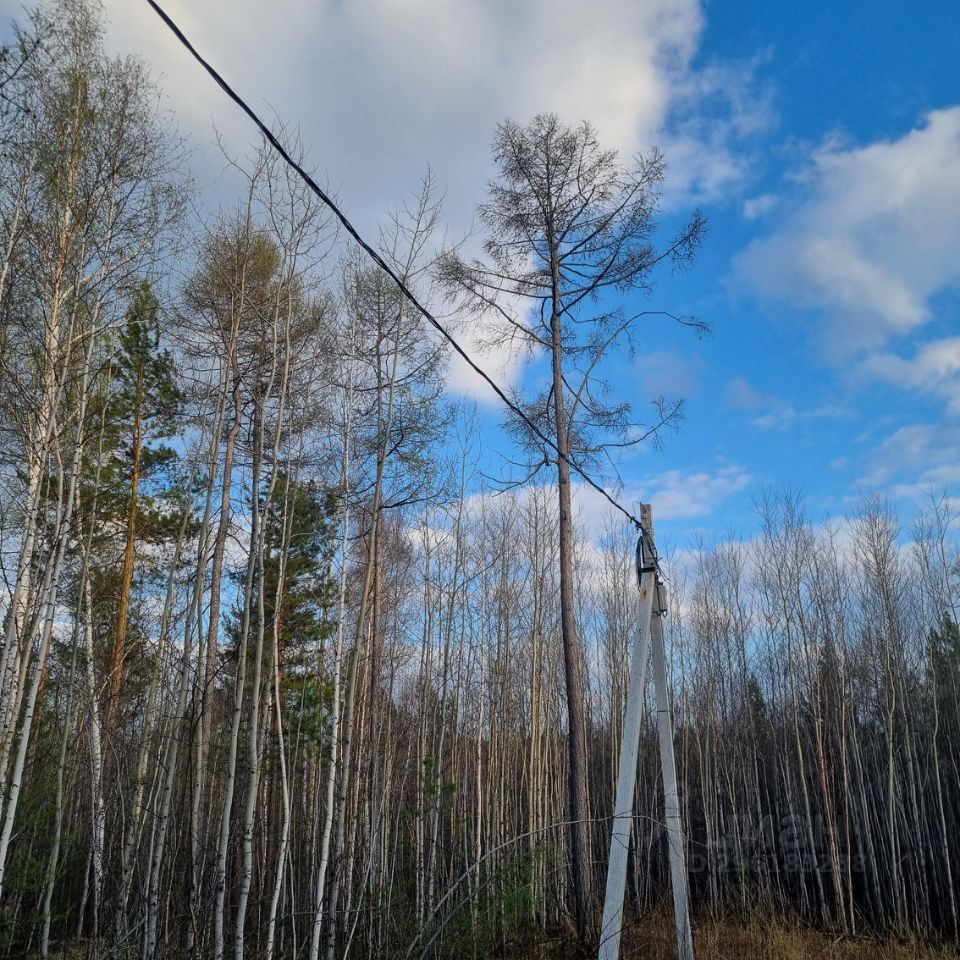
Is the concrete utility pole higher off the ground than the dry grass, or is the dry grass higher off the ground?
the concrete utility pole

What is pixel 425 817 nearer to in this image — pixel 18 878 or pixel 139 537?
pixel 18 878

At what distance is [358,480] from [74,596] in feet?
9.73

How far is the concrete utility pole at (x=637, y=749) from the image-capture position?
12.5 feet

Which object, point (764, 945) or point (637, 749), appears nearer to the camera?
point (637, 749)

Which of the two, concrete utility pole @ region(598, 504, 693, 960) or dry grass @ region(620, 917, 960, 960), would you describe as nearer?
concrete utility pole @ region(598, 504, 693, 960)

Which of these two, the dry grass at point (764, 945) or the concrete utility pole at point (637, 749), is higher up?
the concrete utility pole at point (637, 749)

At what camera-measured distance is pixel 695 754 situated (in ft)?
44.0

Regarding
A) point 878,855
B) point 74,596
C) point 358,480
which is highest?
point 358,480

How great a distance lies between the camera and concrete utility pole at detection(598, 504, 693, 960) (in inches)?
150

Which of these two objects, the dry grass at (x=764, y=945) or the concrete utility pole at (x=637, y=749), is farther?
the dry grass at (x=764, y=945)

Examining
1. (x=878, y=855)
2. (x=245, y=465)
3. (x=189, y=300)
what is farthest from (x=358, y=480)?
(x=878, y=855)

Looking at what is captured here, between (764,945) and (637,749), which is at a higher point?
(637,749)

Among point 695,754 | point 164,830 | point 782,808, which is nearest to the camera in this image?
point 164,830

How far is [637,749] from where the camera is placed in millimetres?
3959
